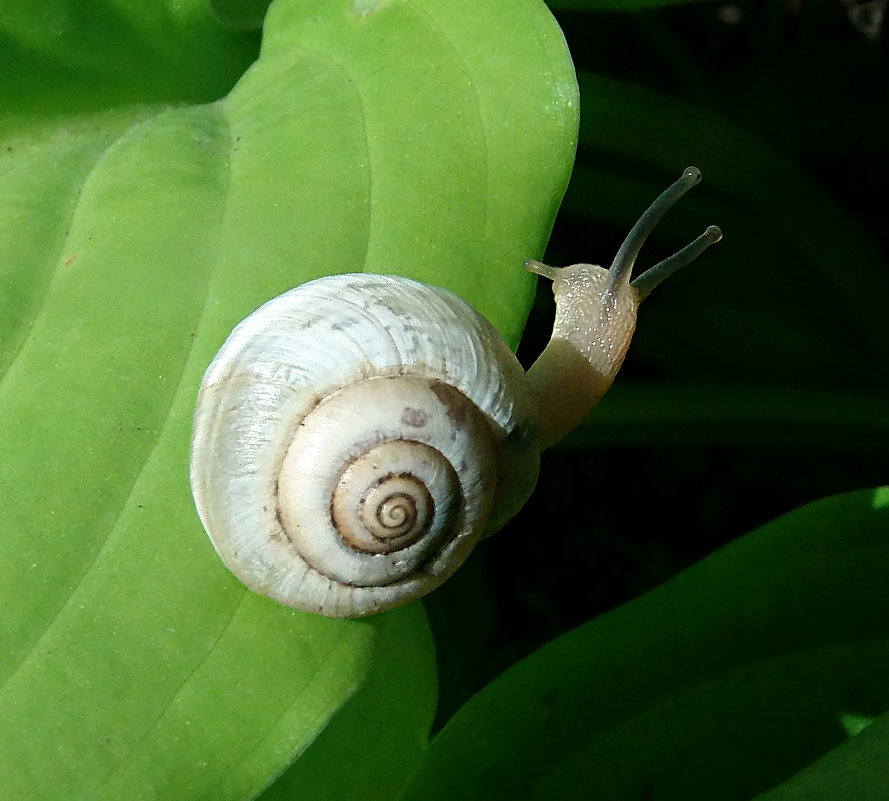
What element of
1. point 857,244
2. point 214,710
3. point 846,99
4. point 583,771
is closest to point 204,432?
point 214,710

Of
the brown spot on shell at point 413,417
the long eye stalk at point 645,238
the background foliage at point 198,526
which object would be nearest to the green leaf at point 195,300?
the background foliage at point 198,526

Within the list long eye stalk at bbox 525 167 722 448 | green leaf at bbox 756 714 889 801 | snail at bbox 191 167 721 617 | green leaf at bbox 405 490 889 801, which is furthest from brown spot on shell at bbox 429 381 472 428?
green leaf at bbox 756 714 889 801

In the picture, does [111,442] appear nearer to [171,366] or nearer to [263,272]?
[171,366]

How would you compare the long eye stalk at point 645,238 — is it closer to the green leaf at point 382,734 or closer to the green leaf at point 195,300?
the green leaf at point 195,300

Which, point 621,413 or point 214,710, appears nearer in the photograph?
point 214,710

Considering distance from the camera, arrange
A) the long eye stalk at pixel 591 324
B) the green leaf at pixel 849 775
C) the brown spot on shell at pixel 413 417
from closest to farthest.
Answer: the green leaf at pixel 849 775
the brown spot on shell at pixel 413 417
the long eye stalk at pixel 591 324

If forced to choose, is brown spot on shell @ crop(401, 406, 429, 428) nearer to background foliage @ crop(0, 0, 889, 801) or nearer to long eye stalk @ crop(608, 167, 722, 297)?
background foliage @ crop(0, 0, 889, 801)

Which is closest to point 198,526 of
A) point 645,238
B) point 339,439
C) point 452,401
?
point 339,439
